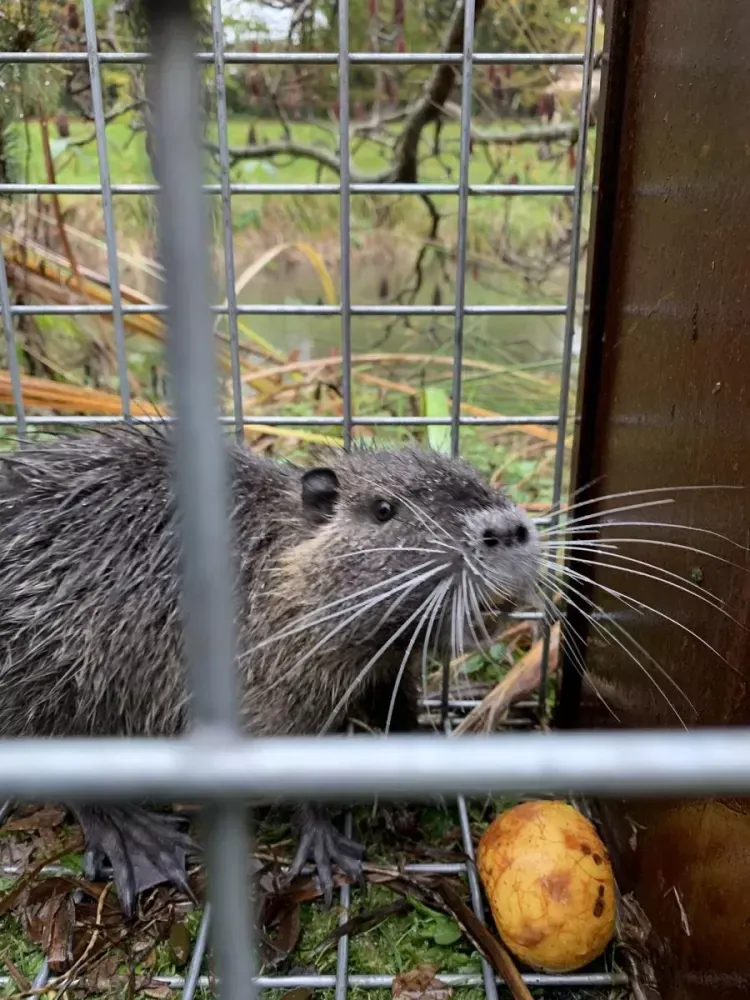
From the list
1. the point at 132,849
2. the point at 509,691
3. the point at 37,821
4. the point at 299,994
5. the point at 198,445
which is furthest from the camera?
the point at 509,691

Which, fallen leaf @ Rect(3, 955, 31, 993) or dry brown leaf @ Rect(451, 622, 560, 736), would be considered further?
dry brown leaf @ Rect(451, 622, 560, 736)

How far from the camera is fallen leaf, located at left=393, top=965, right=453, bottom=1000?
57.2 inches

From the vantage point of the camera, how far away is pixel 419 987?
146 cm

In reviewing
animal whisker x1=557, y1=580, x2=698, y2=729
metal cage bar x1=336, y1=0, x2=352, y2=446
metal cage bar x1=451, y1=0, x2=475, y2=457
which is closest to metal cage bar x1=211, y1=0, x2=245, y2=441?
metal cage bar x1=336, y1=0, x2=352, y2=446

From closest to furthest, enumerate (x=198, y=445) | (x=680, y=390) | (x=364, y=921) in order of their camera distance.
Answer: (x=198, y=445) → (x=680, y=390) → (x=364, y=921)

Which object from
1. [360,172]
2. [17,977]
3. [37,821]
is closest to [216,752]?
[17,977]

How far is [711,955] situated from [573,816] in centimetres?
35

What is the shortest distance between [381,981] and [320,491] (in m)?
0.79

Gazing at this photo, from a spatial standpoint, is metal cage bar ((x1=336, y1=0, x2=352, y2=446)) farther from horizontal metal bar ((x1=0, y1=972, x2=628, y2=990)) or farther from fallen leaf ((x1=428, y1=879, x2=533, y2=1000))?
fallen leaf ((x1=428, y1=879, x2=533, y2=1000))

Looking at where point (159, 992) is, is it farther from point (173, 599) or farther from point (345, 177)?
point (345, 177)

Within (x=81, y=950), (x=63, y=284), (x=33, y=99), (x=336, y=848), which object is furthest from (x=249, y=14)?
(x=81, y=950)

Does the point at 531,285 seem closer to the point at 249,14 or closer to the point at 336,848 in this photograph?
the point at 249,14

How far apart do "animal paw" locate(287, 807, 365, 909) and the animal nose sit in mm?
632

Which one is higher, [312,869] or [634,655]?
[634,655]
